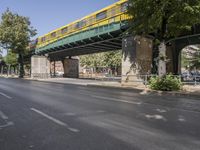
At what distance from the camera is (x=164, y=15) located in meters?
20.9

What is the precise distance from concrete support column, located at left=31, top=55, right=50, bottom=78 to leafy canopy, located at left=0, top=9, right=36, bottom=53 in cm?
562

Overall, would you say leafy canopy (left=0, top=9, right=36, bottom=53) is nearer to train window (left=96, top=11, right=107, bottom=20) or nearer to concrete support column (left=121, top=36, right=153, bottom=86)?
train window (left=96, top=11, right=107, bottom=20)

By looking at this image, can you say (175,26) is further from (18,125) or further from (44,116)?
(18,125)

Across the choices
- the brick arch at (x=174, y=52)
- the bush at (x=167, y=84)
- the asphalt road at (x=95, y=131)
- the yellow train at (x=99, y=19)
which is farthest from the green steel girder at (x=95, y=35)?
the asphalt road at (x=95, y=131)

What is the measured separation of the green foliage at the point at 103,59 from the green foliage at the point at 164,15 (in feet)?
187

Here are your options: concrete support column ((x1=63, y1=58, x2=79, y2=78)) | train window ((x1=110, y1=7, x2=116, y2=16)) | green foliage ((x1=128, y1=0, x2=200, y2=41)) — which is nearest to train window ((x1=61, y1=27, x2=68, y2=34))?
train window ((x1=110, y1=7, x2=116, y2=16))

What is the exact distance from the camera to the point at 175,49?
128 ft

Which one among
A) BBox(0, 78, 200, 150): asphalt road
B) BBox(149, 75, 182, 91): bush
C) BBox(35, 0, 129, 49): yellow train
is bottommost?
BBox(0, 78, 200, 150): asphalt road

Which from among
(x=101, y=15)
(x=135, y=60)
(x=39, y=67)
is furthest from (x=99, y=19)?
(x=39, y=67)

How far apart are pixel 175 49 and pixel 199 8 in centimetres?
1990

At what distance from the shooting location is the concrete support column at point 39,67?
57750 mm

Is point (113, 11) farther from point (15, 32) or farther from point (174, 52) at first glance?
point (15, 32)

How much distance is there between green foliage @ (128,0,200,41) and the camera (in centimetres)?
1970

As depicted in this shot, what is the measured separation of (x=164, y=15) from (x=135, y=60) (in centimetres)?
753
